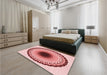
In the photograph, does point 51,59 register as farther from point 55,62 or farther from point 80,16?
point 80,16

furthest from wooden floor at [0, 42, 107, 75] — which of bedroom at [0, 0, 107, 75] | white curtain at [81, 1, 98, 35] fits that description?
white curtain at [81, 1, 98, 35]

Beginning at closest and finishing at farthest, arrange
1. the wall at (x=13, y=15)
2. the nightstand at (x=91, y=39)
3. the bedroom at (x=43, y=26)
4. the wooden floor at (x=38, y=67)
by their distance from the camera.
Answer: the wooden floor at (x=38, y=67) → the bedroom at (x=43, y=26) → the wall at (x=13, y=15) → the nightstand at (x=91, y=39)

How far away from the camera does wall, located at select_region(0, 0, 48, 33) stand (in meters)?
3.11

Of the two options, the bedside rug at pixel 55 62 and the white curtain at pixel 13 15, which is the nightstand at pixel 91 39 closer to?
the bedside rug at pixel 55 62

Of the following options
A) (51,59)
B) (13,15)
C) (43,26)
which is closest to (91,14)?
(43,26)

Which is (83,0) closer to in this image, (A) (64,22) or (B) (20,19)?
(A) (64,22)

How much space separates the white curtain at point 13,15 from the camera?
10.2ft

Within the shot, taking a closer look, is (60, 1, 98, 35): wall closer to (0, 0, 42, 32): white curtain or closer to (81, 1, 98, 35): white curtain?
(81, 1, 98, 35): white curtain

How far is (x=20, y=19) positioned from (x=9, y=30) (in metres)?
1.08

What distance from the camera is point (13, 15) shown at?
11.5 feet

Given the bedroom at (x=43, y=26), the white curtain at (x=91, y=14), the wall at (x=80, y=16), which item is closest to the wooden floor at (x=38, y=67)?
the bedroom at (x=43, y=26)

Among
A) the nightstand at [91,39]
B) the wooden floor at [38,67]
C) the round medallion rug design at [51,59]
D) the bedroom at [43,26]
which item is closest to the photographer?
the wooden floor at [38,67]

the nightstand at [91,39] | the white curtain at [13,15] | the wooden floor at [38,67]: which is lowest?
the wooden floor at [38,67]

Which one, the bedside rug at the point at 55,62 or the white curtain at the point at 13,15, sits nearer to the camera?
the bedside rug at the point at 55,62
